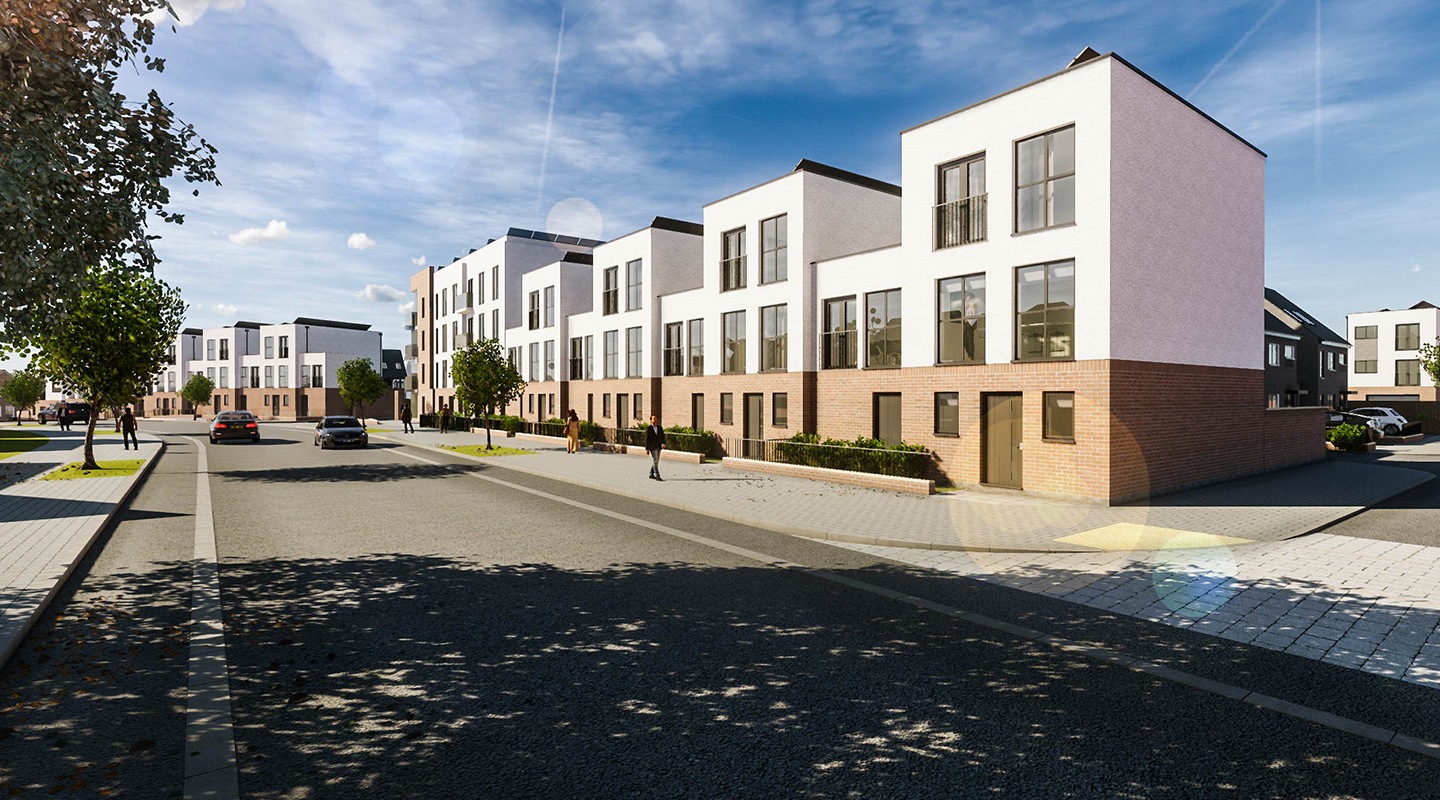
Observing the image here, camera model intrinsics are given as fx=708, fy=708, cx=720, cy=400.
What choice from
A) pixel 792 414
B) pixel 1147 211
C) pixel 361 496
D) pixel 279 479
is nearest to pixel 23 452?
pixel 279 479

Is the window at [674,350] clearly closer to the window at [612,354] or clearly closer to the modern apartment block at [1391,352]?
the window at [612,354]

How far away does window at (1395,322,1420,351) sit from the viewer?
188ft

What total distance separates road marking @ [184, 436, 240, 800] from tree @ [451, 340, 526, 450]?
22.1 metres

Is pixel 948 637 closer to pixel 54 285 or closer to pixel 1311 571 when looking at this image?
pixel 1311 571

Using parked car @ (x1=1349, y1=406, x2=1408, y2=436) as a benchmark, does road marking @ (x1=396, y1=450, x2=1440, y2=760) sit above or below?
below

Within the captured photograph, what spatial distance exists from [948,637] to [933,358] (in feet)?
40.6

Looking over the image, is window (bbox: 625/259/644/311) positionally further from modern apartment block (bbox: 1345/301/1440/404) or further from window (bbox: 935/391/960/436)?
modern apartment block (bbox: 1345/301/1440/404)

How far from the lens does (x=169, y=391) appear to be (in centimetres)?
9512

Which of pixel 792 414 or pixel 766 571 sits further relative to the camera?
pixel 792 414

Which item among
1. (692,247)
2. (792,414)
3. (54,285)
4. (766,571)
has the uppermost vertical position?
(692,247)

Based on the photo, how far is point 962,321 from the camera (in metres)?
17.1

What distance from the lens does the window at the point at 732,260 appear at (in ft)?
82.3

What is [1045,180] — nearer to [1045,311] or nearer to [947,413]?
[1045,311]

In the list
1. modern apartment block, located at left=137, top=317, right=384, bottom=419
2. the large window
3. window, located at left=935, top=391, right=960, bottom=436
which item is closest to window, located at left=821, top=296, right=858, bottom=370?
the large window
